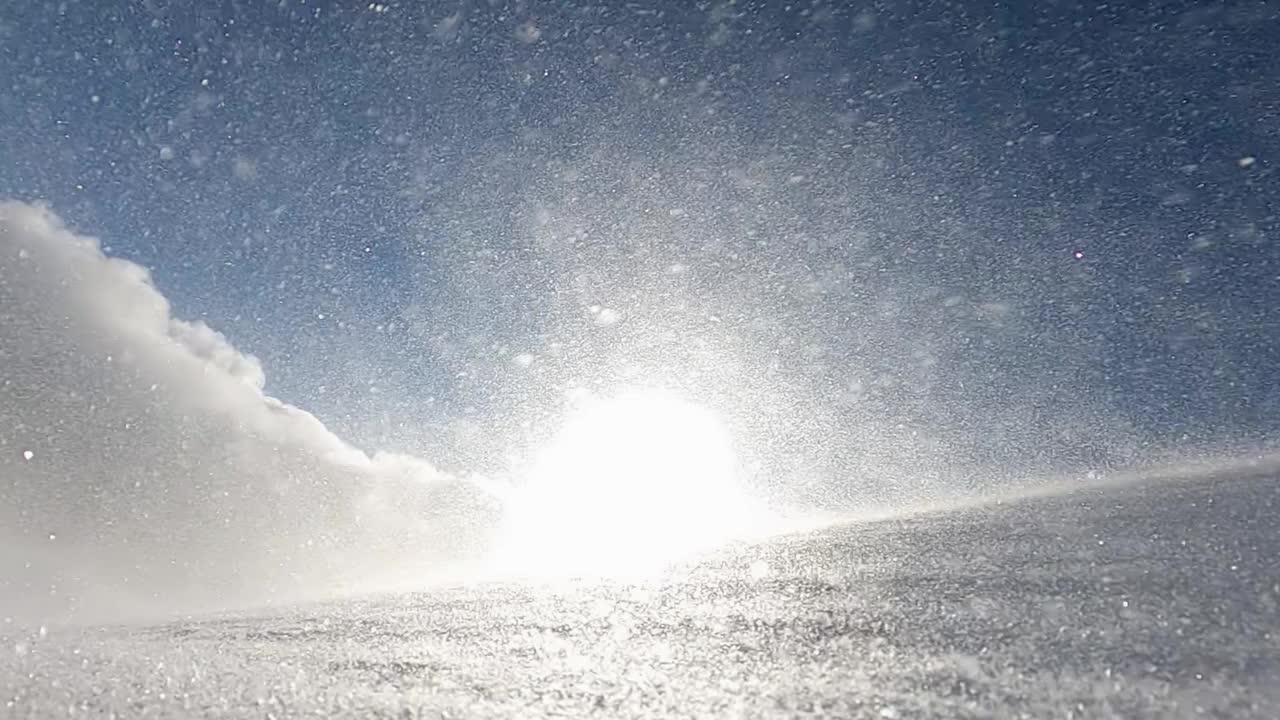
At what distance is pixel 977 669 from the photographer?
264 cm

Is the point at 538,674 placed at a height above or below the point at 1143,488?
below

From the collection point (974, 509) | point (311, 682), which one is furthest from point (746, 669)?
point (974, 509)

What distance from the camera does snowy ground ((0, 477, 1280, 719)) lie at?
246 cm

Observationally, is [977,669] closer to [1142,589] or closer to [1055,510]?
[1142,589]

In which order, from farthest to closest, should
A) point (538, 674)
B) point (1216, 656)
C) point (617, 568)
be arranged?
point (617, 568)
point (538, 674)
point (1216, 656)

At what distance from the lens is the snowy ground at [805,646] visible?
2461mm

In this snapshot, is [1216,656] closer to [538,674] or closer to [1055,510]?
[538,674]

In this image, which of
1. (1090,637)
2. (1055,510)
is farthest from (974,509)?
(1090,637)

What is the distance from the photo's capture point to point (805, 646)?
3.27m

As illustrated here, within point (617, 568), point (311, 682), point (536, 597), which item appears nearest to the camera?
point (311, 682)

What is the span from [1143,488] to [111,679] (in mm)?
10219

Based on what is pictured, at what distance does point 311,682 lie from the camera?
3.36 metres

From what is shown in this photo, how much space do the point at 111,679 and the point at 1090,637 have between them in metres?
4.53

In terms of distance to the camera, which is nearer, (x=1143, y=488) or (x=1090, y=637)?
(x=1090, y=637)
